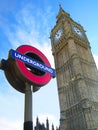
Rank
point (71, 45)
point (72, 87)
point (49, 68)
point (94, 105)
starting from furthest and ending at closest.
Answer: point (71, 45) → point (72, 87) → point (94, 105) → point (49, 68)

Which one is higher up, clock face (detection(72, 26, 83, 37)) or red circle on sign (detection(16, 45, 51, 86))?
clock face (detection(72, 26, 83, 37))

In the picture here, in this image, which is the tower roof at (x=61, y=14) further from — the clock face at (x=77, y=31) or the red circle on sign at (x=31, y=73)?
the red circle on sign at (x=31, y=73)

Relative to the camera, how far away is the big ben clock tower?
109 feet

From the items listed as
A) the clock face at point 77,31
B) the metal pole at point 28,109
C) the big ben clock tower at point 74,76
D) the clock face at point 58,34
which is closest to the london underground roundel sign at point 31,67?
the metal pole at point 28,109

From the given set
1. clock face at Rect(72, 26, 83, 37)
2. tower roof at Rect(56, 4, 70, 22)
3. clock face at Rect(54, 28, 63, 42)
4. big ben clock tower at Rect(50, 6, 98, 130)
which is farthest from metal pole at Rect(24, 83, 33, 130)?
tower roof at Rect(56, 4, 70, 22)

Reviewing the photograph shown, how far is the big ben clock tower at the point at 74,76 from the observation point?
109ft

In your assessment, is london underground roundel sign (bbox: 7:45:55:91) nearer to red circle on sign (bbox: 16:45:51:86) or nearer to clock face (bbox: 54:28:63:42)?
red circle on sign (bbox: 16:45:51:86)

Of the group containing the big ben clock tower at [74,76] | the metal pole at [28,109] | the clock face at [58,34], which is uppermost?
the clock face at [58,34]

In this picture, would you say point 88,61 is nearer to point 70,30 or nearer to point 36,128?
point 70,30

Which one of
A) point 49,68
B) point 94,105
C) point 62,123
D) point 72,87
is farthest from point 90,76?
point 49,68

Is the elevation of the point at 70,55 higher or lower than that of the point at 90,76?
higher

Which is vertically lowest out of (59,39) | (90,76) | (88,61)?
(90,76)

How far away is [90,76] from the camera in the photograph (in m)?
41.5

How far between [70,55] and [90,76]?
22.9ft
